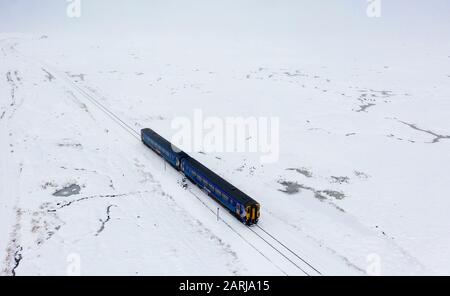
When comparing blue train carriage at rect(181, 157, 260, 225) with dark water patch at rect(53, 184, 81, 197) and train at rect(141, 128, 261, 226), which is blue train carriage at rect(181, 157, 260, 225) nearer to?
train at rect(141, 128, 261, 226)

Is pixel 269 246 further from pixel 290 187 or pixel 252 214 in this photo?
pixel 290 187

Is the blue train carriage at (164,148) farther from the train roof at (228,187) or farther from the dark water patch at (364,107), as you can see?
the dark water patch at (364,107)

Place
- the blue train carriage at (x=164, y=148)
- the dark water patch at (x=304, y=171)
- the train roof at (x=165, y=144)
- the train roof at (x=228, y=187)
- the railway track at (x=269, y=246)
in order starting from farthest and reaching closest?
1. the dark water patch at (x=304, y=171)
2. the train roof at (x=165, y=144)
3. the blue train carriage at (x=164, y=148)
4. the train roof at (x=228, y=187)
5. the railway track at (x=269, y=246)

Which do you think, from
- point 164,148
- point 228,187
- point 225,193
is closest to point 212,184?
point 228,187

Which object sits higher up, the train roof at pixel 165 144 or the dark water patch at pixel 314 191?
the train roof at pixel 165 144

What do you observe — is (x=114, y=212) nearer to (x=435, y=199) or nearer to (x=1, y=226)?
(x=1, y=226)

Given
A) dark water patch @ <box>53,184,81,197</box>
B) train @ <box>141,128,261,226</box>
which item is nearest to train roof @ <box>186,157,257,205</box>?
train @ <box>141,128,261,226</box>

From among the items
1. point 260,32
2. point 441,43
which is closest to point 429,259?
point 441,43

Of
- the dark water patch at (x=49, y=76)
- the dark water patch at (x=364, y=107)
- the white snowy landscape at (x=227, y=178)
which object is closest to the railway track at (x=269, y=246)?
the white snowy landscape at (x=227, y=178)
